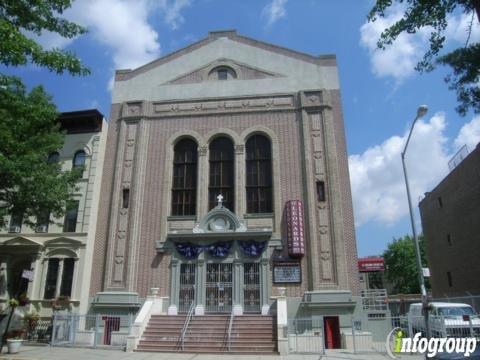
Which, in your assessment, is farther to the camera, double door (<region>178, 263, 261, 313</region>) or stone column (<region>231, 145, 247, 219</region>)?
stone column (<region>231, 145, 247, 219</region>)

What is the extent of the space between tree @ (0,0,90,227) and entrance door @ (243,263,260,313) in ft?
30.1

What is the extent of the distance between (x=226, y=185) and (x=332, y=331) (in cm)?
900

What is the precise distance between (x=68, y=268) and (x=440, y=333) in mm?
17612

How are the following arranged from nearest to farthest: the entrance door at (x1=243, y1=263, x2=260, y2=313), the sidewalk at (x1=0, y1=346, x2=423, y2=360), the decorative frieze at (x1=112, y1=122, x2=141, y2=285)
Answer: the sidewalk at (x1=0, y1=346, x2=423, y2=360) → the entrance door at (x1=243, y1=263, x2=260, y2=313) → the decorative frieze at (x1=112, y1=122, x2=141, y2=285)

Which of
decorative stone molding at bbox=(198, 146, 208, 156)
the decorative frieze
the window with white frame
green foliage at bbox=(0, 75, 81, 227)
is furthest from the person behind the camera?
decorative stone molding at bbox=(198, 146, 208, 156)

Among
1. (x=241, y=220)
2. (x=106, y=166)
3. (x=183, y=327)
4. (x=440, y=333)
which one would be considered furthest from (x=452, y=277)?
(x=106, y=166)

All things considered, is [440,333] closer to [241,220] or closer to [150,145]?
[241,220]

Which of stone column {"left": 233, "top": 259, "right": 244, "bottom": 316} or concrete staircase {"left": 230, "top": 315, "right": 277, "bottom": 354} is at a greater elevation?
stone column {"left": 233, "top": 259, "right": 244, "bottom": 316}

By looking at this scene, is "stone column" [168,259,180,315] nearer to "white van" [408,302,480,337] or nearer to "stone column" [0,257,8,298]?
"stone column" [0,257,8,298]

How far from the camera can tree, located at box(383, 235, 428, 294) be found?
61.0 m

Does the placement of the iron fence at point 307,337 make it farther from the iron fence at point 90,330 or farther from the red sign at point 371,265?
the red sign at point 371,265

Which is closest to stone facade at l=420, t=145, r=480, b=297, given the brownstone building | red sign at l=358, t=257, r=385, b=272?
red sign at l=358, t=257, r=385, b=272

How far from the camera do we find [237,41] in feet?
79.8

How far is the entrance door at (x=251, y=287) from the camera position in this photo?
746 inches
